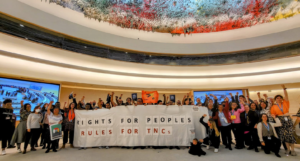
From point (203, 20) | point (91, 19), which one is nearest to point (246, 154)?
point (203, 20)

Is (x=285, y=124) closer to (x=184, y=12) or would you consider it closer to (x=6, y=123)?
(x=184, y=12)

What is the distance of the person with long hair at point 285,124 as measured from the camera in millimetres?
4160

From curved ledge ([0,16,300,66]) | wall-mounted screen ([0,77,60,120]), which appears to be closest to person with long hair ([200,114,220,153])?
curved ledge ([0,16,300,66])

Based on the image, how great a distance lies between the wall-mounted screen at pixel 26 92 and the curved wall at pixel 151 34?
297 cm

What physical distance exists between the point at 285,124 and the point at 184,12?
6.98 meters

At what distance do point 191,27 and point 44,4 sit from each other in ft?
27.0

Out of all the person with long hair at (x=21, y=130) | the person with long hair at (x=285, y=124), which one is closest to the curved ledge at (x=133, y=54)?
the person with long hair at (x=21, y=130)

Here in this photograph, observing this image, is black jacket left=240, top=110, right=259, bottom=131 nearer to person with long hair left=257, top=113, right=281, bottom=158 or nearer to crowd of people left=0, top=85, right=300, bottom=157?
crowd of people left=0, top=85, right=300, bottom=157

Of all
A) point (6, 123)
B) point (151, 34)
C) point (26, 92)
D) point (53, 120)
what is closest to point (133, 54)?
point (151, 34)

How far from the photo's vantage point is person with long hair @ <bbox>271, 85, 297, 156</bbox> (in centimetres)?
416

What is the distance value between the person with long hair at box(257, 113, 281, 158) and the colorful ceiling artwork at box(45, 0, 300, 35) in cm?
636

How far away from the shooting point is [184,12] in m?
8.13

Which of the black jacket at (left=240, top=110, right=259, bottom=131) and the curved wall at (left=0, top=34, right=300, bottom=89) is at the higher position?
the curved wall at (left=0, top=34, right=300, bottom=89)

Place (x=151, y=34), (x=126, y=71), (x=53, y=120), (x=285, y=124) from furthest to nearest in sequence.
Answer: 1. (x=151, y=34)
2. (x=126, y=71)
3. (x=53, y=120)
4. (x=285, y=124)
